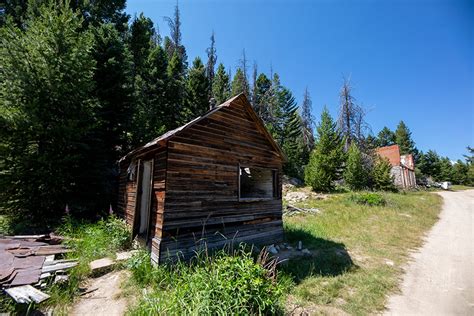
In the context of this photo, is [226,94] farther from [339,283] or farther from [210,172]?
[339,283]

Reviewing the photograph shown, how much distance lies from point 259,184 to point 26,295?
7.92 meters

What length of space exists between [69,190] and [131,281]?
7.56 meters

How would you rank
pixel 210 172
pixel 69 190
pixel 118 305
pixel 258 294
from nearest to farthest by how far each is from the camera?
1. pixel 258 294
2. pixel 118 305
3. pixel 210 172
4. pixel 69 190

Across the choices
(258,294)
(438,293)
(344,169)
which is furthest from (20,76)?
(344,169)

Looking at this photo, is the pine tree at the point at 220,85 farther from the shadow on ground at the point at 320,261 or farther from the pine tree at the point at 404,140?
the pine tree at the point at 404,140

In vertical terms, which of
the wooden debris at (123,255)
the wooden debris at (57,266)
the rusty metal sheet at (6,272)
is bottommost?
the wooden debris at (123,255)

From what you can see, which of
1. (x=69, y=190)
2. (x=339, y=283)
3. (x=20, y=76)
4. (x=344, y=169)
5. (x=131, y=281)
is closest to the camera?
(x=131, y=281)

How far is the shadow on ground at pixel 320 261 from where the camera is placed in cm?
651

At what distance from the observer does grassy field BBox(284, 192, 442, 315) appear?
5.23m

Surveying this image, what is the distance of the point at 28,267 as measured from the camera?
196 inches

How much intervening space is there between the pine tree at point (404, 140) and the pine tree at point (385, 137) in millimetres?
4931

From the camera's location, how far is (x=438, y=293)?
5414mm

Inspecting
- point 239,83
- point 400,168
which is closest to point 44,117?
point 239,83

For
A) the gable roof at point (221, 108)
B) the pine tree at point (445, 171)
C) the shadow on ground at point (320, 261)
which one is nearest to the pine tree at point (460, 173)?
the pine tree at point (445, 171)
